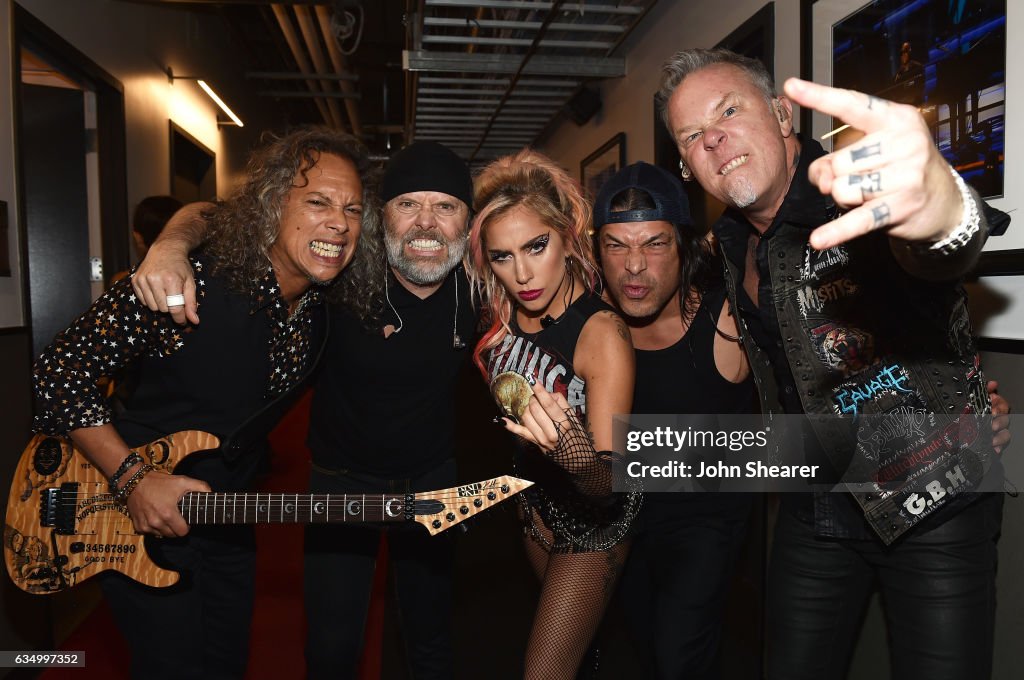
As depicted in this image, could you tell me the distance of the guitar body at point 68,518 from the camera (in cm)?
191

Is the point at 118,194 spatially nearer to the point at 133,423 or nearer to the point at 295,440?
the point at 295,440

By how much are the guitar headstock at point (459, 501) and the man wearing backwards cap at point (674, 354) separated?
0.54 m

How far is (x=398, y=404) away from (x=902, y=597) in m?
1.49

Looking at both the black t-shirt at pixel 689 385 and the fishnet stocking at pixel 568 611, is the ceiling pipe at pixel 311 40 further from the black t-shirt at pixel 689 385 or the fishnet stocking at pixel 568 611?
the fishnet stocking at pixel 568 611

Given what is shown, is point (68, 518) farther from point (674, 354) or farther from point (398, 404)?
point (674, 354)

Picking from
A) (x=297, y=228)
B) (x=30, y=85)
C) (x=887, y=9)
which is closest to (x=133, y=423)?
(x=297, y=228)

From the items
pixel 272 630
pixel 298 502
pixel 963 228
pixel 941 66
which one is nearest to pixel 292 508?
pixel 298 502

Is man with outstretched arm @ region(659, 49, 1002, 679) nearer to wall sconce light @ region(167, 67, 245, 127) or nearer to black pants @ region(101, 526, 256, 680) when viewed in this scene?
black pants @ region(101, 526, 256, 680)

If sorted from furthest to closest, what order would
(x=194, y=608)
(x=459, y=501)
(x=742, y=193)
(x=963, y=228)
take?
(x=194, y=608) → (x=459, y=501) → (x=742, y=193) → (x=963, y=228)

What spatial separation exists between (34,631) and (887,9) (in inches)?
165

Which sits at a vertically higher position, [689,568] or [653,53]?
[653,53]

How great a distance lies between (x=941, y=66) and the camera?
1968 mm

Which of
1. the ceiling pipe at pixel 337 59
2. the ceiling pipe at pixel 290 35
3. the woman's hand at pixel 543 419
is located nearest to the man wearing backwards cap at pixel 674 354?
the woman's hand at pixel 543 419

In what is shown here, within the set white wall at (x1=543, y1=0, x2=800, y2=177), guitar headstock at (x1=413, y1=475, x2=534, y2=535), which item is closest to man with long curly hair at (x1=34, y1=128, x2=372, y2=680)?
guitar headstock at (x1=413, y1=475, x2=534, y2=535)
